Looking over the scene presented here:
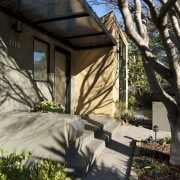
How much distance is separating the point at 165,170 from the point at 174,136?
717 millimetres

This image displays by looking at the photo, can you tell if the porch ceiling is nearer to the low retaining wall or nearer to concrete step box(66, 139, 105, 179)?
the low retaining wall

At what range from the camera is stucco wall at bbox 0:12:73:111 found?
21.0 feet

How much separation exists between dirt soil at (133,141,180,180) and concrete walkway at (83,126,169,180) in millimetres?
205

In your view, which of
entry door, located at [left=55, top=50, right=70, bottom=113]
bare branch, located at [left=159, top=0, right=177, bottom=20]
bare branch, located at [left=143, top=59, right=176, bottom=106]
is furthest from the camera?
entry door, located at [left=55, top=50, right=70, bottom=113]

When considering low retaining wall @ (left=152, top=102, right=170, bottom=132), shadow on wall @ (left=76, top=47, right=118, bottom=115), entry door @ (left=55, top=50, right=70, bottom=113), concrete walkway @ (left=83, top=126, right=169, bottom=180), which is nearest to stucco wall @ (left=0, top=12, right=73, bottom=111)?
entry door @ (left=55, top=50, right=70, bottom=113)

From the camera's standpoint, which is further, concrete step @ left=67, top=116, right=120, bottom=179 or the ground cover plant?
the ground cover plant

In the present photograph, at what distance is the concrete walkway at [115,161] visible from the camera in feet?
15.4

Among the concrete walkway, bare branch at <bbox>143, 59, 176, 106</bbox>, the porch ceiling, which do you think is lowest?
the concrete walkway

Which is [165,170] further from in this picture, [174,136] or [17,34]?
[17,34]

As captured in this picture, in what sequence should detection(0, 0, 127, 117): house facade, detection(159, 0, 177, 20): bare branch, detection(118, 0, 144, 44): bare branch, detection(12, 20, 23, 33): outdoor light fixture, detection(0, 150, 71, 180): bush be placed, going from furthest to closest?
detection(12, 20, 23, 33): outdoor light fixture → detection(0, 0, 127, 117): house facade → detection(118, 0, 144, 44): bare branch → detection(159, 0, 177, 20): bare branch → detection(0, 150, 71, 180): bush

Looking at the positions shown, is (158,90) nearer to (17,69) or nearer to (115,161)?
(115,161)

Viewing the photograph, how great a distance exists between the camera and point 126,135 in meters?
8.48

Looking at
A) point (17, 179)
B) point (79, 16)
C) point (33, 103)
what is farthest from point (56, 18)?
point (17, 179)

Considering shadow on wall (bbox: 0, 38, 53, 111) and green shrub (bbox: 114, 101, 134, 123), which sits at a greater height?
shadow on wall (bbox: 0, 38, 53, 111)
